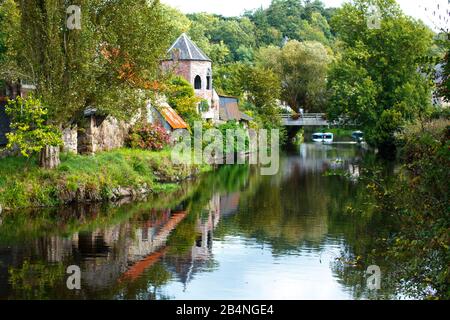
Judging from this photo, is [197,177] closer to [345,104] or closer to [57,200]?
[57,200]

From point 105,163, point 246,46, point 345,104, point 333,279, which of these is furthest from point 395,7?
point 246,46

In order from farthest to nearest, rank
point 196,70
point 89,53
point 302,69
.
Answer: point 302,69
point 196,70
point 89,53

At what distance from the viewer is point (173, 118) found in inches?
1970

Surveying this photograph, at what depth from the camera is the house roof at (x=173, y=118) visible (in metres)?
48.3

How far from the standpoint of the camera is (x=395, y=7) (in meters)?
64.2

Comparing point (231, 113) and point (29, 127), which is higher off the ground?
point (231, 113)

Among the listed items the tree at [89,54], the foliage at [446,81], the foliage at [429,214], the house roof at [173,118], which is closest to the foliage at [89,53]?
the tree at [89,54]

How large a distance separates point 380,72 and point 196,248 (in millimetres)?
43571

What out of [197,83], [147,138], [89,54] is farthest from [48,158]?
[197,83]

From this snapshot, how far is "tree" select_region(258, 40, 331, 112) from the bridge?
4.83m

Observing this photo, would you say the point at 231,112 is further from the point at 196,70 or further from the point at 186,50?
the point at 186,50

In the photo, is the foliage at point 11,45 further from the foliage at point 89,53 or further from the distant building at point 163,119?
the distant building at point 163,119

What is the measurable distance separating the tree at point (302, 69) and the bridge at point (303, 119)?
190 inches
